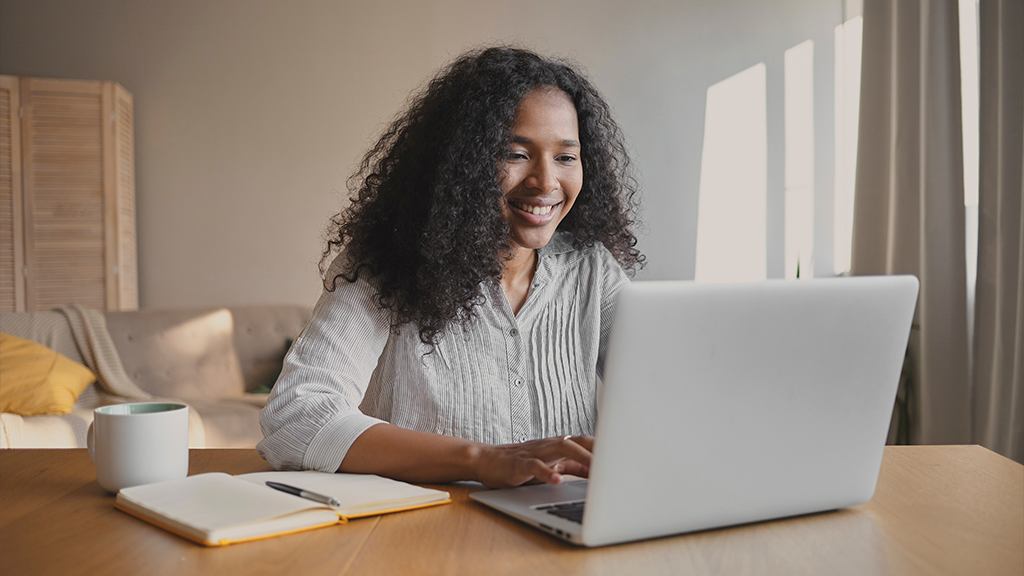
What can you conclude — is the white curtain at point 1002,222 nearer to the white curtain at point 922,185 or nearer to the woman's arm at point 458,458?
the white curtain at point 922,185

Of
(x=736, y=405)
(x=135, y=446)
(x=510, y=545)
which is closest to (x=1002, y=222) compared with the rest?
(x=736, y=405)

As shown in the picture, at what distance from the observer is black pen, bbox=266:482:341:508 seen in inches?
38.7

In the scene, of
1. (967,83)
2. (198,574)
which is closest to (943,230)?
(967,83)

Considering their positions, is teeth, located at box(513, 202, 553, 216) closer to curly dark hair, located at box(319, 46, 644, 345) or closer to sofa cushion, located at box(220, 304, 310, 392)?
curly dark hair, located at box(319, 46, 644, 345)

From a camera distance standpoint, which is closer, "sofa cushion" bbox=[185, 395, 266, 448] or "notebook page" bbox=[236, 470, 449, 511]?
"notebook page" bbox=[236, 470, 449, 511]

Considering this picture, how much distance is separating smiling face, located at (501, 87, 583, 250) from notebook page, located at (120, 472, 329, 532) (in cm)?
63

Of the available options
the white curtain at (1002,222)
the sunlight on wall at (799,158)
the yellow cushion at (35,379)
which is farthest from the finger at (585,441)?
the sunlight on wall at (799,158)

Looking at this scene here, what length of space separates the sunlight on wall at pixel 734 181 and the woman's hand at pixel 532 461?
392 cm

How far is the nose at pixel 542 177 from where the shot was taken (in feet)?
4.89

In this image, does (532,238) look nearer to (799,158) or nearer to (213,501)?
(213,501)

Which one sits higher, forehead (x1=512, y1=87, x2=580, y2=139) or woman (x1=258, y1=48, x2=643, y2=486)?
forehead (x1=512, y1=87, x2=580, y2=139)

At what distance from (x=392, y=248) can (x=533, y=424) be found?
342 millimetres

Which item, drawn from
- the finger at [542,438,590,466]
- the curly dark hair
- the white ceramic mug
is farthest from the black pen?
the curly dark hair

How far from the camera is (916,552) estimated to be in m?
0.87
